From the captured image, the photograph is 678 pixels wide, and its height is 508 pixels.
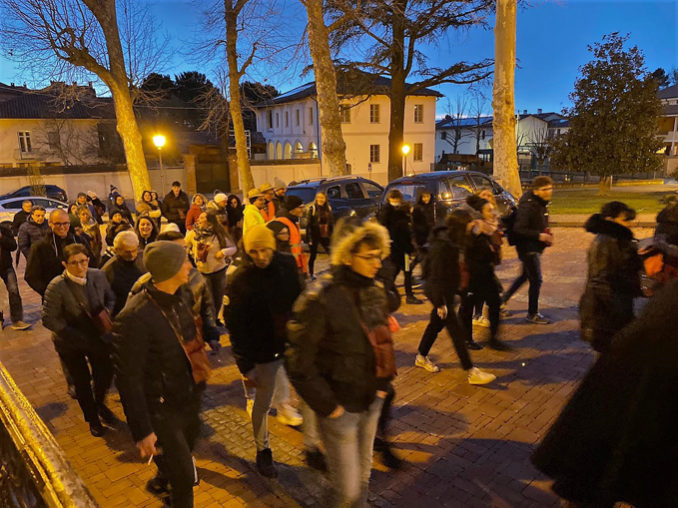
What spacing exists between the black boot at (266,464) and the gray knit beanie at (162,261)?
1701 millimetres

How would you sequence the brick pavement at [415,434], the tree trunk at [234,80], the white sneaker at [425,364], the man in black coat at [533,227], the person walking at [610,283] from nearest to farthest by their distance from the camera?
the brick pavement at [415,434]
the person walking at [610,283]
the white sneaker at [425,364]
the man in black coat at [533,227]
the tree trunk at [234,80]

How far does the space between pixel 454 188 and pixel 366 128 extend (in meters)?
29.0

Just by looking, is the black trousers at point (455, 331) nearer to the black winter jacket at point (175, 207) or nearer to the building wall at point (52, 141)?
the black winter jacket at point (175, 207)

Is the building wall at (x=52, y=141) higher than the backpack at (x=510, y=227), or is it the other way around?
the building wall at (x=52, y=141)

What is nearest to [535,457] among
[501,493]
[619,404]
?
[619,404]

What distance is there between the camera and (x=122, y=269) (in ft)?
15.0

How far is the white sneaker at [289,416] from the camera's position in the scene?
444 centimetres

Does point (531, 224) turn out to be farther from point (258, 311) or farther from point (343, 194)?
point (343, 194)

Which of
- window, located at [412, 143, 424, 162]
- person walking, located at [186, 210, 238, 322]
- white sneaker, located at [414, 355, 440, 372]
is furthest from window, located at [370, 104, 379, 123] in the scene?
white sneaker, located at [414, 355, 440, 372]

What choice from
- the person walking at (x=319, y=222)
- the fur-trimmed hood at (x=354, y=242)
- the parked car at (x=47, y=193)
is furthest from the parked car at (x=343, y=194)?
the parked car at (x=47, y=193)

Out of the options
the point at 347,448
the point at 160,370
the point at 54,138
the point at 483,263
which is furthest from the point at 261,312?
the point at 54,138

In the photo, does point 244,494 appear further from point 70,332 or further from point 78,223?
point 78,223

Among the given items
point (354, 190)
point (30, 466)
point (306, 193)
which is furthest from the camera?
point (354, 190)

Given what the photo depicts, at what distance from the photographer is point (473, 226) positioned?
17.1 feet
